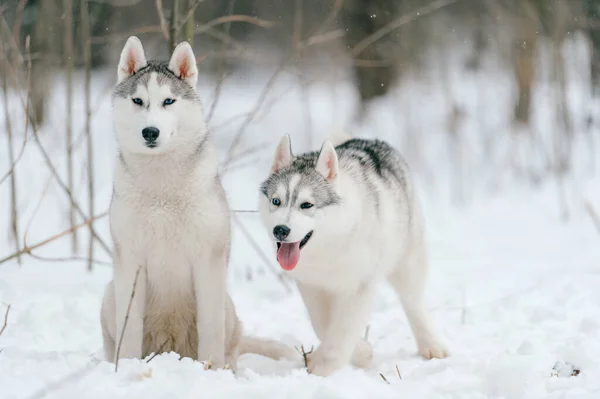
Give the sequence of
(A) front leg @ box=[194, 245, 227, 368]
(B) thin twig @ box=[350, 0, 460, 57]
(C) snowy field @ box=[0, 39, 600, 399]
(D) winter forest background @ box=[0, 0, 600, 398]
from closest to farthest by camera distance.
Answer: (C) snowy field @ box=[0, 39, 600, 399] → (D) winter forest background @ box=[0, 0, 600, 398] → (A) front leg @ box=[194, 245, 227, 368] → (B) thin twig @ box=[350, 0, 460, 57]

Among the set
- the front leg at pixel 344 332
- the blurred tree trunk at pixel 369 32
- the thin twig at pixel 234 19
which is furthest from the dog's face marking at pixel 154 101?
the blurred tree trunk at pixel 369 32

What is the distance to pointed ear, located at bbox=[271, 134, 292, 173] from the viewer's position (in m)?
4.26

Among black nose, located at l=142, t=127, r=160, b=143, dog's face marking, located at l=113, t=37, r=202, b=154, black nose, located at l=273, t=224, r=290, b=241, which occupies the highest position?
dog's face marking, located at l=113, t=37, r=202, b=154

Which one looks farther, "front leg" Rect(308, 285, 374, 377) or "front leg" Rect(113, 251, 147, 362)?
"front leg" Rect(308, 285, 374, 377)

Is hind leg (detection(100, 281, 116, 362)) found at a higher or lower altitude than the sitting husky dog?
lower

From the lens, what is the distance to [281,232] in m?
3.77

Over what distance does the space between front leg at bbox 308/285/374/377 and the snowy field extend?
0.16m

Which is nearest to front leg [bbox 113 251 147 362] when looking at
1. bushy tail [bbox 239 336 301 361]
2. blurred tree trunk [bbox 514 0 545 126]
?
bushy tail [bbox 239 336 301 361]

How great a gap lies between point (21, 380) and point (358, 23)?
11.2m

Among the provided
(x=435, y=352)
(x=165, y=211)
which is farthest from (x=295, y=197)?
(x=435, y=352)

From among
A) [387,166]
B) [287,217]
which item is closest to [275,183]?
[287,217]

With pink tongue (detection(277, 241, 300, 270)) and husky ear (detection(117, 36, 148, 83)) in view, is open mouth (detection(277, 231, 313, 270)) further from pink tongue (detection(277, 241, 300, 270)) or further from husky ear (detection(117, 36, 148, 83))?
husky ear (detection(117, 36, 148, 83))

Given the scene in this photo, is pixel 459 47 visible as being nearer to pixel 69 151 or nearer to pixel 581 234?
pixel 581 234

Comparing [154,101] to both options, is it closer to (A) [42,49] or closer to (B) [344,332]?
(B) [344,332]
